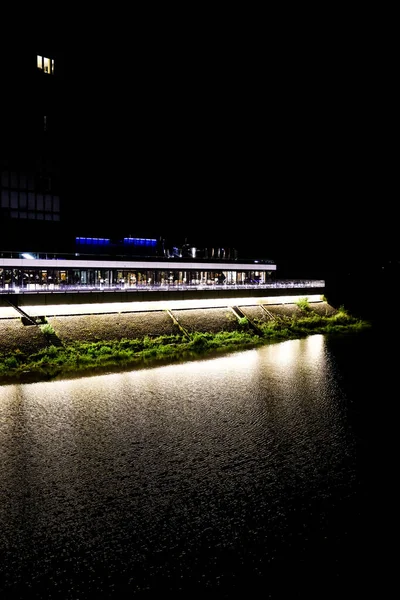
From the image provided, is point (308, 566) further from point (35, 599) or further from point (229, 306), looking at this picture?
point (229, 306)

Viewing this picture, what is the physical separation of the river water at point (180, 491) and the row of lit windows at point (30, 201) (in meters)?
20.6

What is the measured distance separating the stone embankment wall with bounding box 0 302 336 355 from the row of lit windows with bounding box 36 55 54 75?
2029cm

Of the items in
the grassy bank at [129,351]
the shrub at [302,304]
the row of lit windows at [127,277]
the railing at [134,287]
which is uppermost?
the row of lit windows at [127,277]

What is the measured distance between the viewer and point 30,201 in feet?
115

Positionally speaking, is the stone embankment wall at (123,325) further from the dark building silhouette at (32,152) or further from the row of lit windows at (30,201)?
the row of lit windows at (30,201)

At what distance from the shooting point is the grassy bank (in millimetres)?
19547

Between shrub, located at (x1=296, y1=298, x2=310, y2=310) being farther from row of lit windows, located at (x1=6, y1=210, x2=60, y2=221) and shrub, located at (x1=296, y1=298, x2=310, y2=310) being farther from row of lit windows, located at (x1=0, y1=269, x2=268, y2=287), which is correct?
row of lit windows, located at (x1=6, y1=210, x2=60, y2=221)

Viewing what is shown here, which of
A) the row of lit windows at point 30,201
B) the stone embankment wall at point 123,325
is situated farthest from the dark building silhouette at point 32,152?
the stone embankment wall at point 123,325

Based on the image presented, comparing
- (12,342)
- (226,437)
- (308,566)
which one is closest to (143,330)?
(12,342)

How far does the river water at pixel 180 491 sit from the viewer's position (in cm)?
686

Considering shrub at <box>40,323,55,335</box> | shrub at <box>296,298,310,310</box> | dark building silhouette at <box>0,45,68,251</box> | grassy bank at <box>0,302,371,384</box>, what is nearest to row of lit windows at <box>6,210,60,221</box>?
dark building silhouette at <box>0,45,68,251</box>

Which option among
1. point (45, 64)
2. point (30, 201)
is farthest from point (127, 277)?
point (45, 64)

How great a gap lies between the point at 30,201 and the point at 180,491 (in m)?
30.1

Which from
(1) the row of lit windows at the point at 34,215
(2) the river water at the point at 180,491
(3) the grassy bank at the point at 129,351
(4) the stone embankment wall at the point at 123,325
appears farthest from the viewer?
(1) the row of lit windows at the point at 34,215
